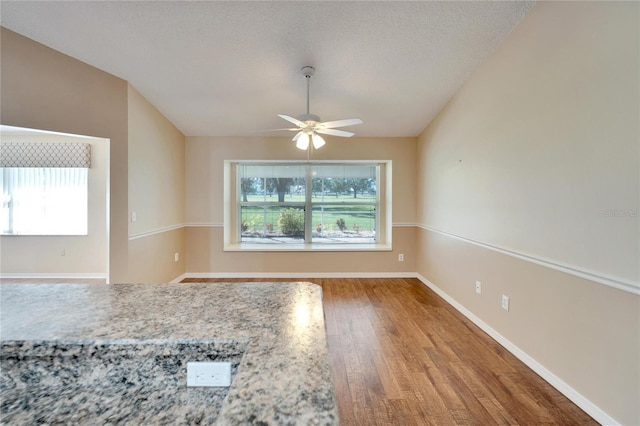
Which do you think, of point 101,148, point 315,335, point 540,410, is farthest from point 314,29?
point 101,148

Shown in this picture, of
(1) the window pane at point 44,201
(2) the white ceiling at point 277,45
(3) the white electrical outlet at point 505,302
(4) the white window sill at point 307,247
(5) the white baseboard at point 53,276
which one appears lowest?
(5) the white baseboard at point 53,276

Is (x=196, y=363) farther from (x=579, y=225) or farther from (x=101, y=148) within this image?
(x=101, y=148)

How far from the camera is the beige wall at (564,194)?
150 centimetres

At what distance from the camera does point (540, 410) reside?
5.59 ft

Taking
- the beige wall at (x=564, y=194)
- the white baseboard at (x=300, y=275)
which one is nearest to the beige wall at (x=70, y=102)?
the white baseboard at (x=300, y=275)

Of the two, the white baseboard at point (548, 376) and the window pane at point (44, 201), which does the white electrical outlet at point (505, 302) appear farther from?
the window pane at point (44, 201)

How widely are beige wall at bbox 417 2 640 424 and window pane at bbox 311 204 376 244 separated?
2017 mm

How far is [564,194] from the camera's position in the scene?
1.86m

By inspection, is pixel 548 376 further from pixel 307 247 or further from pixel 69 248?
pixel 69 248

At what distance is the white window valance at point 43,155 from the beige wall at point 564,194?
18.1ft

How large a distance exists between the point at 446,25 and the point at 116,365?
2.94 meters

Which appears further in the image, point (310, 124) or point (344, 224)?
point (344, 224)

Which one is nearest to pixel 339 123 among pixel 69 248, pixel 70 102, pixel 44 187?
pixel 70 102

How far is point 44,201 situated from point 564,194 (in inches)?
256
